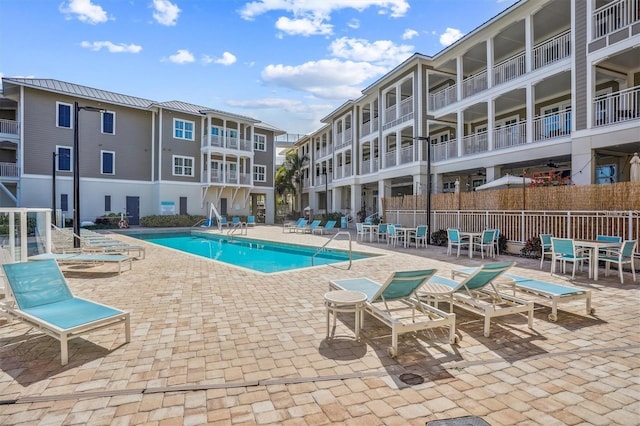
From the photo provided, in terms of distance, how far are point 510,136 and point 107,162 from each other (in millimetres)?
27466

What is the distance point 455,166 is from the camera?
18.5 meters

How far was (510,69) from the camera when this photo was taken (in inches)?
645

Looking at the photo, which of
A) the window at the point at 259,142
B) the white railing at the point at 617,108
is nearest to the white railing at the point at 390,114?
the white railing at the point at 617,108

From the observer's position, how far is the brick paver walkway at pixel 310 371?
268 centimetres

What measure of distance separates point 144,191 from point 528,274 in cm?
2802

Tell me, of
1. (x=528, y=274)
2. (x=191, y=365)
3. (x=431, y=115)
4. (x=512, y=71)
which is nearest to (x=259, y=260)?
(x=528, y=274)

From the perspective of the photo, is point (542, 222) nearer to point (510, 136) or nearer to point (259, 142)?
point (510, 136)

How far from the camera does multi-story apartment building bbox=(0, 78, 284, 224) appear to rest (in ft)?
76.7

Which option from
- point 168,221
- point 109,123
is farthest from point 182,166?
point 109,123

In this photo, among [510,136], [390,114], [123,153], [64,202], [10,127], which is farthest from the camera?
[123,153]

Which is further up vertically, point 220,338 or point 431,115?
point 431,115

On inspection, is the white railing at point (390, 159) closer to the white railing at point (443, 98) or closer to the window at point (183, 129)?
the white railing at point (443, 98)

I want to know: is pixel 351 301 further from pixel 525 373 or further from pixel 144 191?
pixel 144 191

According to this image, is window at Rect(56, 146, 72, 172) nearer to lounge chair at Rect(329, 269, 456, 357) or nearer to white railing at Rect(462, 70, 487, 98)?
white railing at Rect(462, 70, 487, 98)
